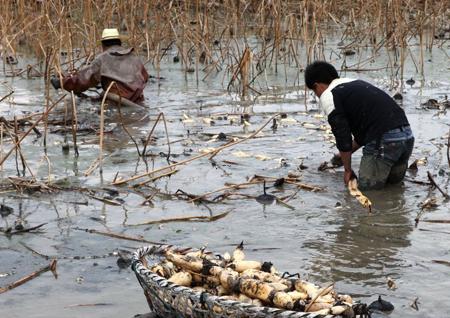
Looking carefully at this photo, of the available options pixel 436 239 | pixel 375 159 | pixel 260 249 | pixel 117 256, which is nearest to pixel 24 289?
pixel 117 256

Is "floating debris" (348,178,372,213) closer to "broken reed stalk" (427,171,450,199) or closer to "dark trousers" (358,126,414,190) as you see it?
"dark trousers" (358,126,414,190)

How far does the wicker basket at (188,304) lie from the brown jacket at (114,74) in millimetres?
6155

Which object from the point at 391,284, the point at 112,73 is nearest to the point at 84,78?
the point at 112,73

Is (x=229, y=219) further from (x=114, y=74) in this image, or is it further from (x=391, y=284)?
(x=114, y=74)

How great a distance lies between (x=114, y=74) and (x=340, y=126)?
4.29 meters

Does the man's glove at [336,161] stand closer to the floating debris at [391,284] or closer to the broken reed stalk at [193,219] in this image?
the broken reed stalk at [193,219]

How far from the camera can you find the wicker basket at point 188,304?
3598 mm

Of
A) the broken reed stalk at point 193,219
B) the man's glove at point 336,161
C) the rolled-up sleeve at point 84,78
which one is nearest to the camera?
the broken reed stalk at point 193,219

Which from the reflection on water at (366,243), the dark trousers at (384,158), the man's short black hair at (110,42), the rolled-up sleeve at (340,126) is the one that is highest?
the man's short black hair at (110,42)

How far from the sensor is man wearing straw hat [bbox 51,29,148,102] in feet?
33.4

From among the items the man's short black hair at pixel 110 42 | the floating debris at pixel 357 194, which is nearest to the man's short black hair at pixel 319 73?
the floating debris at pixel 357 194

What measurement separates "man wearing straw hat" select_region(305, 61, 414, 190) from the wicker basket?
2783 mm

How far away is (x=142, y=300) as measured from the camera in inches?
183

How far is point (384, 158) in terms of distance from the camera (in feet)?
22.1
